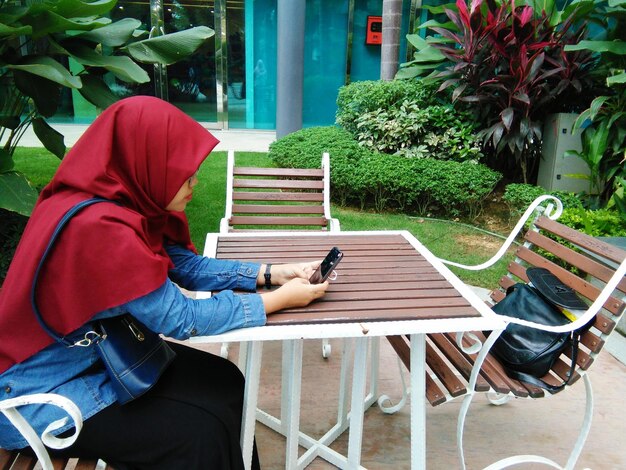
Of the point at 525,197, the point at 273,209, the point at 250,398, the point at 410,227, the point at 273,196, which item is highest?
the point at 273,196

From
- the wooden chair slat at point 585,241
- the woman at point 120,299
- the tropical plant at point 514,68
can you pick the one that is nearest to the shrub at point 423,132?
the tropical plant at point 514,68

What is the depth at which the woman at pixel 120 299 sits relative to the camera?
141 cm

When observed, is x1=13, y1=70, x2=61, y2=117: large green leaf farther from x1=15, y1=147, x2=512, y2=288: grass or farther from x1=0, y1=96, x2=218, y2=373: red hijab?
x1=0, y1=96, x2=218, y2=373: red hijab

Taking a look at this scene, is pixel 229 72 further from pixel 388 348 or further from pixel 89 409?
pixel 89 409

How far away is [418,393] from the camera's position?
1908 mm

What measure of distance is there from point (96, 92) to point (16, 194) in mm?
1044

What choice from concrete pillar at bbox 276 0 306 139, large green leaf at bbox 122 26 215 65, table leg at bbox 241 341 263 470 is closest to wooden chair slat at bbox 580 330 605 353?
table leg at bbox 241 341 263 470

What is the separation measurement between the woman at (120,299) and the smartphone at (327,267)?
0.35 ft

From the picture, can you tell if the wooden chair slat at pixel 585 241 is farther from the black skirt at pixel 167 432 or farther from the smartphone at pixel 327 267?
the black skirt at pixel 167 432

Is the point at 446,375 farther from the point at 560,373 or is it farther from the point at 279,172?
the point at 279,172

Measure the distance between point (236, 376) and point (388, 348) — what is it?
1.68 meters

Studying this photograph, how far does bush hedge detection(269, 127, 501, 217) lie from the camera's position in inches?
231

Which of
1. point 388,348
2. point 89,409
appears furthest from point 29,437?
point 388,348

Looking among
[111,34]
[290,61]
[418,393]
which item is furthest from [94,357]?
[290,61]
